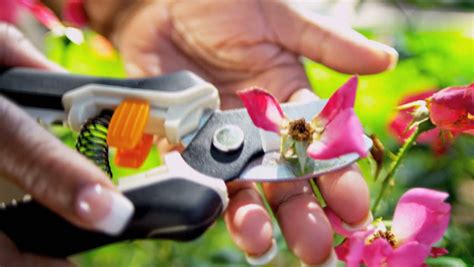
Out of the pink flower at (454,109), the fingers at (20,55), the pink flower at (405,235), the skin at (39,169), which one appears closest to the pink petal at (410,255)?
the pink flower at (405,235)

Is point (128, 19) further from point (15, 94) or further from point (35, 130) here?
point (35, 130)

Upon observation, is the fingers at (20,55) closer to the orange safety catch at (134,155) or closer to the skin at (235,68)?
the skin at (235,68)

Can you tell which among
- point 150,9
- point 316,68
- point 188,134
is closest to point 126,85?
point 188,134

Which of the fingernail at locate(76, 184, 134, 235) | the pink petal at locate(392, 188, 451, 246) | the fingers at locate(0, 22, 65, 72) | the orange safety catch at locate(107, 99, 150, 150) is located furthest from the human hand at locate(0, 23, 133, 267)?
the fingers at locate(0, 22, 65, 72)

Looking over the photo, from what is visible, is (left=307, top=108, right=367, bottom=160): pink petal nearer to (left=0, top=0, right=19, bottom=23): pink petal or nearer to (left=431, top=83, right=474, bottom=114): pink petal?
(left=431, top=83, right=474, bottom=114): pink petal

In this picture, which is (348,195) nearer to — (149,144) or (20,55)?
(149,144)

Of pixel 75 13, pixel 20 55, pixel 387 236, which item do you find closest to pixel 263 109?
pixel 387 236
